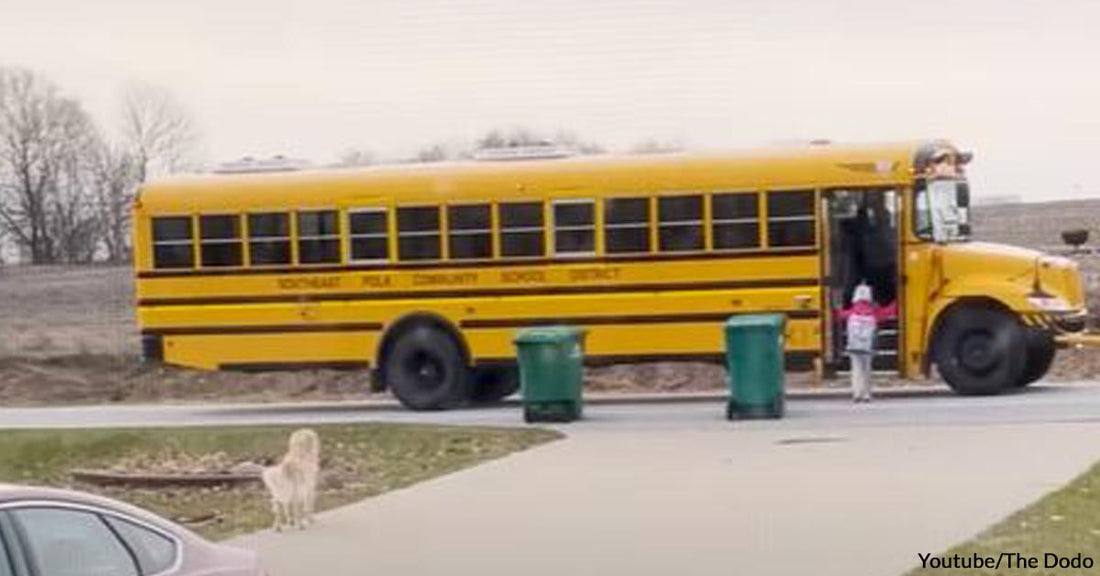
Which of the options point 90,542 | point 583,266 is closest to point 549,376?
point 583,266

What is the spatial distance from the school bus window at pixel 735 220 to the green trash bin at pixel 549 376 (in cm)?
266

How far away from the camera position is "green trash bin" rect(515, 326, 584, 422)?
22.9 metres

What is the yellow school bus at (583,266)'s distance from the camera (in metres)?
24.0

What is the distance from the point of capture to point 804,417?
73.0 feet

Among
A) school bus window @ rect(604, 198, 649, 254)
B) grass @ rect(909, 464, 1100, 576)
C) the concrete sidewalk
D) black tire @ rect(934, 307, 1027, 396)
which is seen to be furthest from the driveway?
school bus window @ rect(604, 198, 649, 254)

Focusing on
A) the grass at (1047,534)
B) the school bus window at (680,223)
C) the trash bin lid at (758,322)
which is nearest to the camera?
the grass at (1047,534)

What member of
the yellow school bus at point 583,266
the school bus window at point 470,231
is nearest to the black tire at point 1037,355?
the yellow school bus at point 583,266

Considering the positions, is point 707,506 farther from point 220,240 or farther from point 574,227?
point 220,240

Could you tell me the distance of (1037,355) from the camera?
78.9 ft

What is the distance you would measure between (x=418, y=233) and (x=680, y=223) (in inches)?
138

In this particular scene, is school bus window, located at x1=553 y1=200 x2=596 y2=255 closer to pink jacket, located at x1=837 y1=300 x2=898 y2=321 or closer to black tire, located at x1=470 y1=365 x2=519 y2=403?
black tire, located at x1=470 y1=365 x2=519 y2=403

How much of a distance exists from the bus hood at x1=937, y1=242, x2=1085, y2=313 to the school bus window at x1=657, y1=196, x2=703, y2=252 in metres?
3.02

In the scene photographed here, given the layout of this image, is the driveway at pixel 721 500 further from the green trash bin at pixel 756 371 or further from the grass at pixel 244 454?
the grass at pixel 244 454

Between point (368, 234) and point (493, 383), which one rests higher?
point (368, 234)
